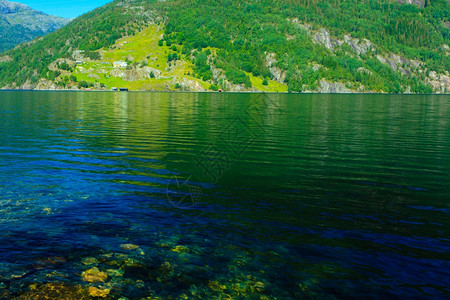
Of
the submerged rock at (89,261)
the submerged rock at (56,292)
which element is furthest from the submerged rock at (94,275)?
the submerged rock at (56,292)

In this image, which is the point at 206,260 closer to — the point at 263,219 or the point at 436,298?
the point at 263,219

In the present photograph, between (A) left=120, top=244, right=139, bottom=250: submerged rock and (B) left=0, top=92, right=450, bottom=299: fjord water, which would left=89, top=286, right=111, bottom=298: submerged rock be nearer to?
(B) left=0, top=92, right=450, bottom=299: fjord water

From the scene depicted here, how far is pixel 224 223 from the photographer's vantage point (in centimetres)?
1931

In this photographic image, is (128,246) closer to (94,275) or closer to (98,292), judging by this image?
(94,275)

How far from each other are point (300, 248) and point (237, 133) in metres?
42.0

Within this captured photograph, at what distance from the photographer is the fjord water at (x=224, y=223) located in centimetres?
1334

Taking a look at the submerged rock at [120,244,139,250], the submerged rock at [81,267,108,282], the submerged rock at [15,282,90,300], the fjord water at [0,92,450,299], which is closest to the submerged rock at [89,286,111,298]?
the fjord water at [0,92,450,299]

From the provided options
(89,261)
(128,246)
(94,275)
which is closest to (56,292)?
(94,275)

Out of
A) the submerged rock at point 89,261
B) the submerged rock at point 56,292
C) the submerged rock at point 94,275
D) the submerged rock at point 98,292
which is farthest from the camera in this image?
the submerged rock at point 89,261

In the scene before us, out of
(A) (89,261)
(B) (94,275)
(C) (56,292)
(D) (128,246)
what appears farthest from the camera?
(D) (128,246)

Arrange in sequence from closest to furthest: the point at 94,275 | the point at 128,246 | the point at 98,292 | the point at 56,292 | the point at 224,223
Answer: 1. the point at 56,292
2. the point at 98,292
3. the point at 94,275
4. the point at 128,246
5. the point at 224,223

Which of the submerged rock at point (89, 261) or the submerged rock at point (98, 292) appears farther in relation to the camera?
the submerged rock at point (89, 261)

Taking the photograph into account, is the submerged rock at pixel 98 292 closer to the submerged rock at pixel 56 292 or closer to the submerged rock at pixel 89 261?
the submerged rock at pixel 56 292

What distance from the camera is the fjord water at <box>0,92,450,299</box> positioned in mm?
13344
